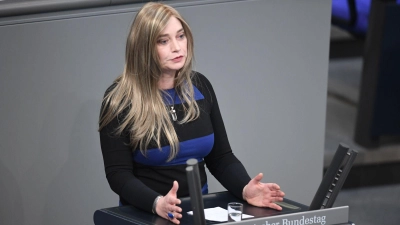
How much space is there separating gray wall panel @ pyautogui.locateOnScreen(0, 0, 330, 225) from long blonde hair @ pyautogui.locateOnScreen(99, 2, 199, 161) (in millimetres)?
810

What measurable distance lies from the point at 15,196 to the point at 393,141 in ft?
13.4

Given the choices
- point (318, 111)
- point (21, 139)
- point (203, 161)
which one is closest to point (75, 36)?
point (21, 139)

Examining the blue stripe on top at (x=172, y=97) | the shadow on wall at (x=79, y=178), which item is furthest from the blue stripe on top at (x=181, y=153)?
the shadow on wall at (x=79, y=178)

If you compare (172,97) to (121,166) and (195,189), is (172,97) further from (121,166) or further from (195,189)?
(195,189)

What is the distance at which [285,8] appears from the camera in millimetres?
3932

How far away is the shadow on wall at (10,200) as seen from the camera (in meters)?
3.45

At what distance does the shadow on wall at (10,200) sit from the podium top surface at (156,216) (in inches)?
42.7

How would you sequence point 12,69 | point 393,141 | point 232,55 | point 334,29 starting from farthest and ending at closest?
point 334,29
point 393,141
point 232,55
point 12,69

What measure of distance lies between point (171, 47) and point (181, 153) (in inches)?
15.4

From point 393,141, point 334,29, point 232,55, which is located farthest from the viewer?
point 334,29

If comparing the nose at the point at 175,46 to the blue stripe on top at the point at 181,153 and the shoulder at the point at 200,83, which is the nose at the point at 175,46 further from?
the blue stripe on top at the point at 181,153

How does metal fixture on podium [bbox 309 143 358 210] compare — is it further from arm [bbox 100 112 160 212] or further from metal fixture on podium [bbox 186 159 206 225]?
arm [bbox 100 112 160 212]

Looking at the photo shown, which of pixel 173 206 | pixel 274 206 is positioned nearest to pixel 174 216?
pixel 173 206

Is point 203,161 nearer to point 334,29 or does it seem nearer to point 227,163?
point 227,163
